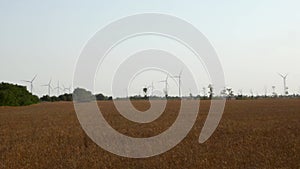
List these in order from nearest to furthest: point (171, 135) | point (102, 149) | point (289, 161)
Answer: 1. point (289, 161)
2. point (102, 149)
3. point (171, 135)

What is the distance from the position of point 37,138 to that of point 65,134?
1872 mm

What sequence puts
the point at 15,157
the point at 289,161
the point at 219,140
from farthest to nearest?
the point at 219,140, the point at 15,157, the point at 289,161

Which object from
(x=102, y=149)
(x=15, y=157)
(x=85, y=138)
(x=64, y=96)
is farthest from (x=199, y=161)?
(x=64, y=96)

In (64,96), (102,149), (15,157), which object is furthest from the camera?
(64,96)

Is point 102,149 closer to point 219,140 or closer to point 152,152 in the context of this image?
point 152,152

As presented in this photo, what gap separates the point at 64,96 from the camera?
585 ft

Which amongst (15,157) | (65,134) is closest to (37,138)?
(65,134)

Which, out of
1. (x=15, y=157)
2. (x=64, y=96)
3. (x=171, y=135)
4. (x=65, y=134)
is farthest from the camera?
(x=64, y=96)

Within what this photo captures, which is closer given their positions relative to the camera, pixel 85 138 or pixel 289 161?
pixel 289 161

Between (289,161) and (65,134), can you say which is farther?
(65,134)

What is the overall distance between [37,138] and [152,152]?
9.12m

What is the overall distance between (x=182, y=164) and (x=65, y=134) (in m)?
12.1

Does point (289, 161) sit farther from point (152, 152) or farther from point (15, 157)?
point (15, 157)

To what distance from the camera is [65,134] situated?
2502 cm
